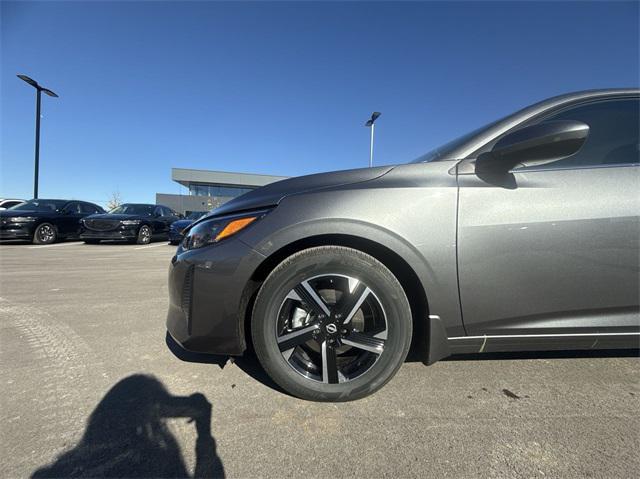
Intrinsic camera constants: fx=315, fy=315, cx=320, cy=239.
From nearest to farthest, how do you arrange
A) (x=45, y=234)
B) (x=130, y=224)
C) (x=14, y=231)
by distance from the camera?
1. (x=14, y=231)
2. (x=45, y=234)
3. (x=130, y=224)

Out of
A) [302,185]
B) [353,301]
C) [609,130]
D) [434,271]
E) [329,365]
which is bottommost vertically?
[329,365]

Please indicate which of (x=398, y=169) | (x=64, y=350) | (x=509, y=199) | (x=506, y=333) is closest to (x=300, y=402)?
(x=506, y=333)

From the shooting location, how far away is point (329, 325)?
5.39 feet

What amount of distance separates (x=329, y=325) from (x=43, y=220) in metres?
11.3

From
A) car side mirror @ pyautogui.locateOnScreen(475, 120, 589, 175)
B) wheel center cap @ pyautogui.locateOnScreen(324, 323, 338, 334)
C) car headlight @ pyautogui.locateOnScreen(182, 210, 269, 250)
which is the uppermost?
car side mirror @ pyautogui.locateOnScreen(475, 120, 589, 175)

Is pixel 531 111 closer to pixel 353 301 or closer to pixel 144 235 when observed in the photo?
pixel 353 301

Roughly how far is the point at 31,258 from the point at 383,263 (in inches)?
316

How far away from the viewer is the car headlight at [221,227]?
1.73 meters

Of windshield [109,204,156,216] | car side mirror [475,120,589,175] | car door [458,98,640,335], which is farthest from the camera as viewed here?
windshield [109,204,156,216]

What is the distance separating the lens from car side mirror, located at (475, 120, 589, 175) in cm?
149

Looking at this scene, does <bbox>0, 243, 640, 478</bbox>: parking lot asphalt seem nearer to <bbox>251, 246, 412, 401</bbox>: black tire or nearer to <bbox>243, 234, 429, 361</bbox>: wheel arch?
<bbox>251, 246, 412, 401</bbox>: black tire

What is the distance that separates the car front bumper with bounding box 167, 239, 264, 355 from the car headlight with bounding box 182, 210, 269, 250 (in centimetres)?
6

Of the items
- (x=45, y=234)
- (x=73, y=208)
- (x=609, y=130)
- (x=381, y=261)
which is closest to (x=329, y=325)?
(x=381, y=261)

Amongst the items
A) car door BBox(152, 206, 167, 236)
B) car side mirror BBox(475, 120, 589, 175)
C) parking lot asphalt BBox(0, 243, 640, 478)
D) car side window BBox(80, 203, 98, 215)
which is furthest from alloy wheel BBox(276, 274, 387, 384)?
car side window BBox(80, 203, 98, 215)
